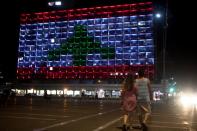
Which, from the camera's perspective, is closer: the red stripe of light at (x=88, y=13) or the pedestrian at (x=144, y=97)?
the pedestrian at (x=144, y=97)

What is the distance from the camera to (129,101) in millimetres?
10609

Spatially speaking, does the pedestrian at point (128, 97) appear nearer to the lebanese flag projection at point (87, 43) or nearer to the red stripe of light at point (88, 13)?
the lebanese flag projection at point (87, 43)

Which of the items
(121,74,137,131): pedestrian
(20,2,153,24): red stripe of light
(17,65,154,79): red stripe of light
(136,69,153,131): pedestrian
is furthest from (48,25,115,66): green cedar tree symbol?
(121,74,137,131): pedestrian

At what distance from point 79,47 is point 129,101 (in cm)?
12231

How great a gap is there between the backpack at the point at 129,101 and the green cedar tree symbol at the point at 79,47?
11529 centimetres

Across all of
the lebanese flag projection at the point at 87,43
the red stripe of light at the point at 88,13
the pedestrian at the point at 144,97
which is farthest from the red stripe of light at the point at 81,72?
the pedestrian at the point at 144,97

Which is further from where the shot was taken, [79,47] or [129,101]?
[79,47]

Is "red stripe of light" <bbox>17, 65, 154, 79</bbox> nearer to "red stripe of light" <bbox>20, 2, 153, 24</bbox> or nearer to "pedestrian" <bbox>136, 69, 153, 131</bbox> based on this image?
"red stripe of light" <bbox>20, 2, 153, 24</bbox>

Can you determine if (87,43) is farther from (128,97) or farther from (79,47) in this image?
(128,97)

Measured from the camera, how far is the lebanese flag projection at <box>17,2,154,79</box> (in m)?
121

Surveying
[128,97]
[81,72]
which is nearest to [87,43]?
[81,72]

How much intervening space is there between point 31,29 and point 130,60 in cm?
4571

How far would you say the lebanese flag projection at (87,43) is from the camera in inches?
4747

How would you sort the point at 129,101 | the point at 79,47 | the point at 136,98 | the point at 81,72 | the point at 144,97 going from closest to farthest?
the point at 129,101 → the point at 136,98 → the point at 144,97 → the point at 81,72 → the point at 79,47
